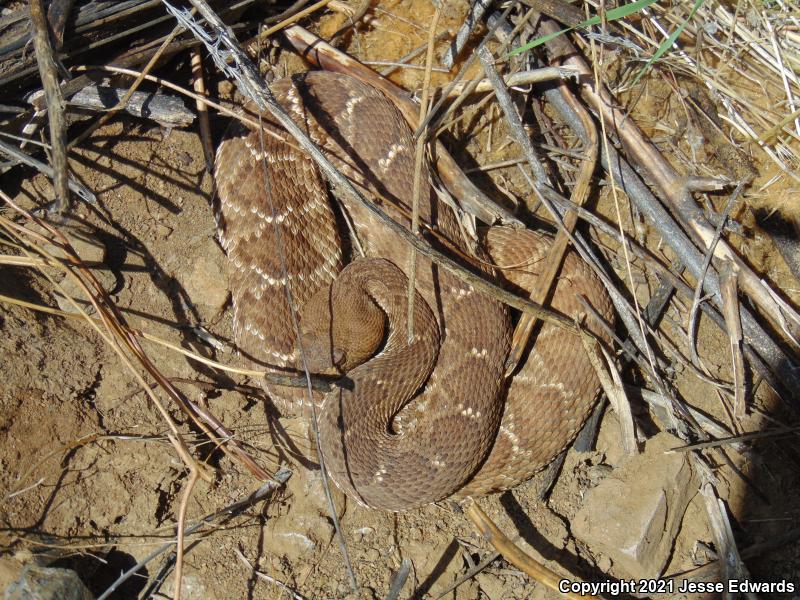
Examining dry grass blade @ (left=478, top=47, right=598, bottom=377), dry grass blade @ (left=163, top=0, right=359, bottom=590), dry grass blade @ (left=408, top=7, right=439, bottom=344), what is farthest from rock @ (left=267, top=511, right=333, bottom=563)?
dry grass blade @ (left=478, top=47, right=598, bottom=377)

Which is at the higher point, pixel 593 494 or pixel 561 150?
pixel 561 150

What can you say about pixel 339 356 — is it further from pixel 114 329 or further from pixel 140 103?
pixel 140 103

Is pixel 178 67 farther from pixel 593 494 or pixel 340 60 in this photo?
pixel 593 494

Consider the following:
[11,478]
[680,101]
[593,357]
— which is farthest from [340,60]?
[11,478]

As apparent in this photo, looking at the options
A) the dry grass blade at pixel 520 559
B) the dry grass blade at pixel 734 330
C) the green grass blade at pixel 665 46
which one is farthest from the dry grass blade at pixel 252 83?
the dry grass blade at pixel 734 330

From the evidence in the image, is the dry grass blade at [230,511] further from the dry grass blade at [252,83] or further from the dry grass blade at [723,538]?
the dry grass blade at [723,538]

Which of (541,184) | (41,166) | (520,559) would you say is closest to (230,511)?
(520,559)
